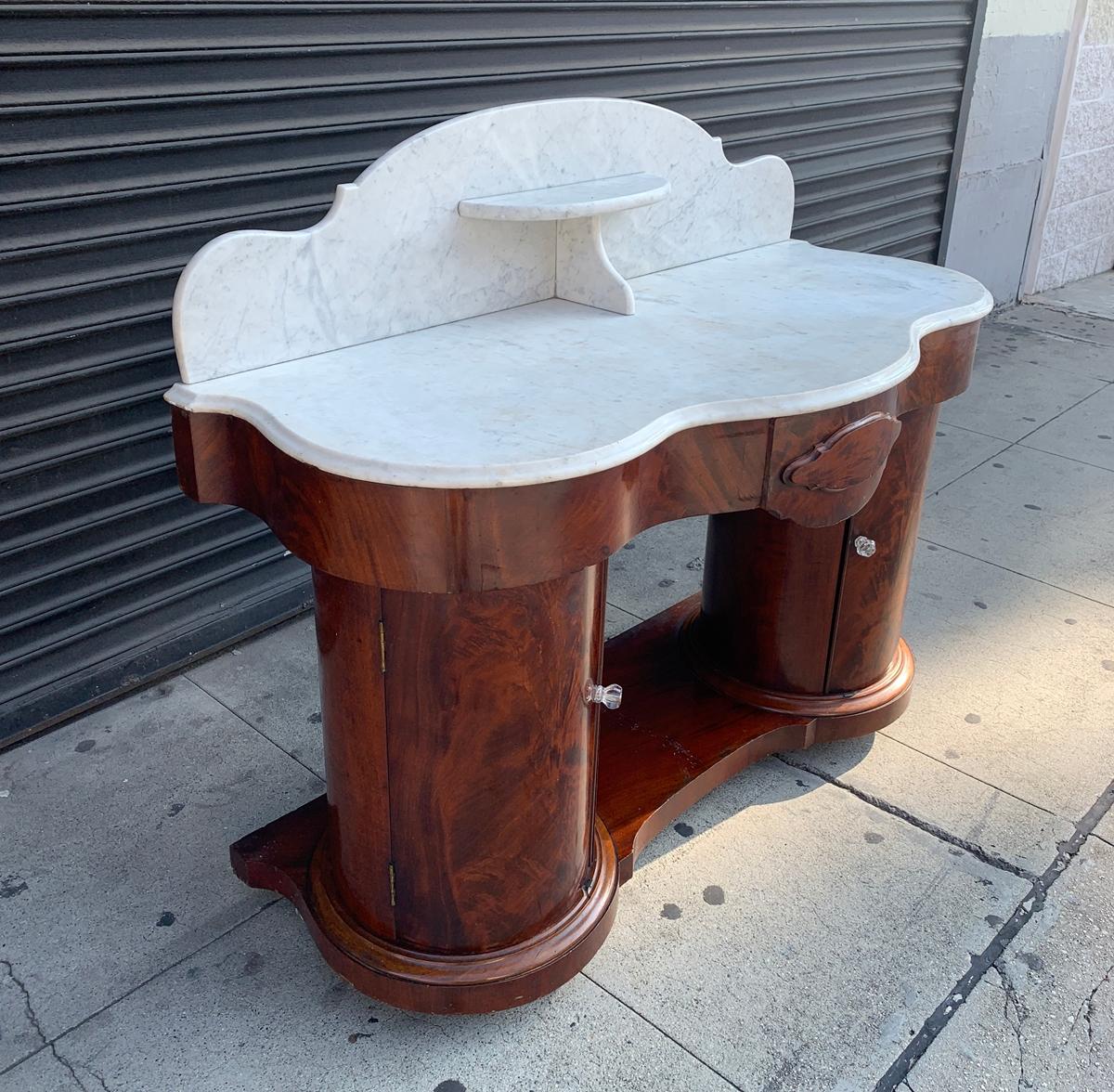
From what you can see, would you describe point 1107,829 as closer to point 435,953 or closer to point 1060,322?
point 435,953

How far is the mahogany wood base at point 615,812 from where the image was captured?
168 centimetres

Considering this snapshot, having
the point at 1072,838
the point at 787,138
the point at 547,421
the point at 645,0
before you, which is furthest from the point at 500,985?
the point at 787,138

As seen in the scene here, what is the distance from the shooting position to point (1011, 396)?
4.49m

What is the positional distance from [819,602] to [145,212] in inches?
61.1

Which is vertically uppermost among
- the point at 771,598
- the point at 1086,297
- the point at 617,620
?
the point at 771,598

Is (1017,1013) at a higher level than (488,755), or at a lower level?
lower

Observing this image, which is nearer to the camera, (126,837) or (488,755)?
(488,755)

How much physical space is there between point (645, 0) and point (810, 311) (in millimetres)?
1646

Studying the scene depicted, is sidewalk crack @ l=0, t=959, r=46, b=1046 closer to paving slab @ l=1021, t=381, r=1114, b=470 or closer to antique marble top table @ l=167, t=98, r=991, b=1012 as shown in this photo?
antique marble top table @ l=167, t=98, r=991, b=1012

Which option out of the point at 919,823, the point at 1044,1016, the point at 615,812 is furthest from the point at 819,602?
the point at 1044,1016

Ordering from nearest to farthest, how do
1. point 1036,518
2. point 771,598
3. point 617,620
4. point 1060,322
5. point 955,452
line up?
1. point 771,598
2. point 617,620
3. point 1036,518
4. point 955,452
5. point 1060,322

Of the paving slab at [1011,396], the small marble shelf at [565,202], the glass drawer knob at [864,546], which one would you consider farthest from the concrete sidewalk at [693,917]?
the paving slab at [1011,396]

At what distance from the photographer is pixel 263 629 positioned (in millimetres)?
2801

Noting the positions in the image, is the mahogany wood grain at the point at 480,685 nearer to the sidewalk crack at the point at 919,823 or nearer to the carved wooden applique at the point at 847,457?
the carved wooden applique at the point at 847,457
